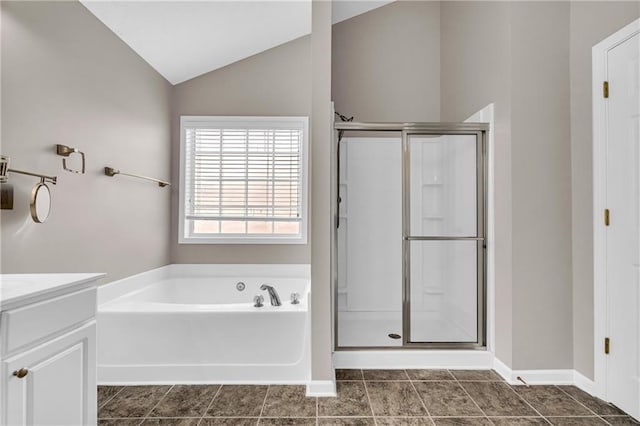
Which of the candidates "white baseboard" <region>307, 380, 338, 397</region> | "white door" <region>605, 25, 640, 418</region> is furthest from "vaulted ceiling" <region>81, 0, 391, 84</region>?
"white baseboard" <region>307, 380, 338, 397</region>

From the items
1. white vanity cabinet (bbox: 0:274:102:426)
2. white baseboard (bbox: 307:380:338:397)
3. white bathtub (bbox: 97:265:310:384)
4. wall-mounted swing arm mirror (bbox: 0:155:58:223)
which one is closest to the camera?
white vanity cabinet (bbox: 0:274:102:426)

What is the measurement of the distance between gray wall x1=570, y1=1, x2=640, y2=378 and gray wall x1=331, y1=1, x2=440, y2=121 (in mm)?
1514

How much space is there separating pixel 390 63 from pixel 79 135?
294 cm

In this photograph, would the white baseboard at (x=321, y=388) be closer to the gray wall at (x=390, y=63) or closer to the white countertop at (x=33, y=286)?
the white countertop at (x=33, y=286)

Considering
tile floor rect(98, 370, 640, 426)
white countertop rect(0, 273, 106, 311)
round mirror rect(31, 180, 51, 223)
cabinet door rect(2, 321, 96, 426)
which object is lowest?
tile floor rect(98, 370, 640, 426)

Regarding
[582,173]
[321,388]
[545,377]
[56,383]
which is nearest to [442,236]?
[582,173]

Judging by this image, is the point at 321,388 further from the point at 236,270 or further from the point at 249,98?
the point at 249,98

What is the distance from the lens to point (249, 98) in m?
3.53

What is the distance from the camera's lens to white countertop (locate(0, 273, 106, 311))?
3.55 ft

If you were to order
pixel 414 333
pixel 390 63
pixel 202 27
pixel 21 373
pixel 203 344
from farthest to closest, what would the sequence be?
pixel 390 63 < pixel 202 27 < pixel 414 333 < pixel 203 344 < pixel 21 373

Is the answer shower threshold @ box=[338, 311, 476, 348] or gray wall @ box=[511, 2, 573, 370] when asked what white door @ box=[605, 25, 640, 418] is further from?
shower threshold @ box=[338, 311, 476, 348]

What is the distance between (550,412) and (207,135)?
11.4ft

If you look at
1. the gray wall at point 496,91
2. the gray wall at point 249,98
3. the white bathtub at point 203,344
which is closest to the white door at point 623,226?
the gray wall at point 496,91

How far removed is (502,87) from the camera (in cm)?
245
